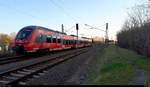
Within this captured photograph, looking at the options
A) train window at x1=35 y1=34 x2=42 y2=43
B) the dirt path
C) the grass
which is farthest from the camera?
train window at x1=35 y1=34 x2=42 y2=43

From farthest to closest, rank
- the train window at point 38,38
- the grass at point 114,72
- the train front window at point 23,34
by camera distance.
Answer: the train window at point 38,38 < the train front window at point 23,34 < the grass at point 114,72

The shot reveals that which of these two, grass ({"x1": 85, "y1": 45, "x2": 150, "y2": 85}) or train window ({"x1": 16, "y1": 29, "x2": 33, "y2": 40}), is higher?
train window ({"x1": 16, "y1": 29, "x2": 33, "y2": 40})

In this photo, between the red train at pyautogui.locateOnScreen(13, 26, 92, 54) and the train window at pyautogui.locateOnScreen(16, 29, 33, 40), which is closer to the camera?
the red train at pyautogui.locateOnScreen(13, 26, 92, 54)

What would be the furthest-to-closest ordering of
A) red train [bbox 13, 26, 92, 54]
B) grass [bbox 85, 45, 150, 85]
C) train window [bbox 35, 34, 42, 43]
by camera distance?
train window [bbox 35, 34, 42, 43] < red train [bbox 13, 26, 92, 54] < grass [bbox 85, 45, 150, 85]

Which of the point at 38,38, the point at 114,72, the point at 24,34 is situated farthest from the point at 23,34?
the point at 114,72

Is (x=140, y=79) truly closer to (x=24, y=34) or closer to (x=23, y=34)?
(x=24, y=34)

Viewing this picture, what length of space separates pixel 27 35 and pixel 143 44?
14394 millimetres

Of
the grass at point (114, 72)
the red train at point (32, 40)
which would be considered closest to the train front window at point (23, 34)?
the red train at point (32, 40)

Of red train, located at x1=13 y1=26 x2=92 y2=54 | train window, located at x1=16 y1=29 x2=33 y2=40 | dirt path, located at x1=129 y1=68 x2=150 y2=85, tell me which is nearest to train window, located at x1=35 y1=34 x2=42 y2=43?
red train, located at x1=13 y1=26 x2=92 y2=54

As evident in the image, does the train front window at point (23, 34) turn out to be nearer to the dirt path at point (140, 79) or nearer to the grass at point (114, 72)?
the grass at point (114, 72)

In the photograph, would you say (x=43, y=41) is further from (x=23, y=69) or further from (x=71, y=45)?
(x=71, y=45)

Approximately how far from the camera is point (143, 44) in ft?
117

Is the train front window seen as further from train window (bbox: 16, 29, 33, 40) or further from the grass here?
the grass

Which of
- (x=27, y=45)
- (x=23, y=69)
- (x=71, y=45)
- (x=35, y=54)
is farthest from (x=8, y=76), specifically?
(x=71, y=45)
